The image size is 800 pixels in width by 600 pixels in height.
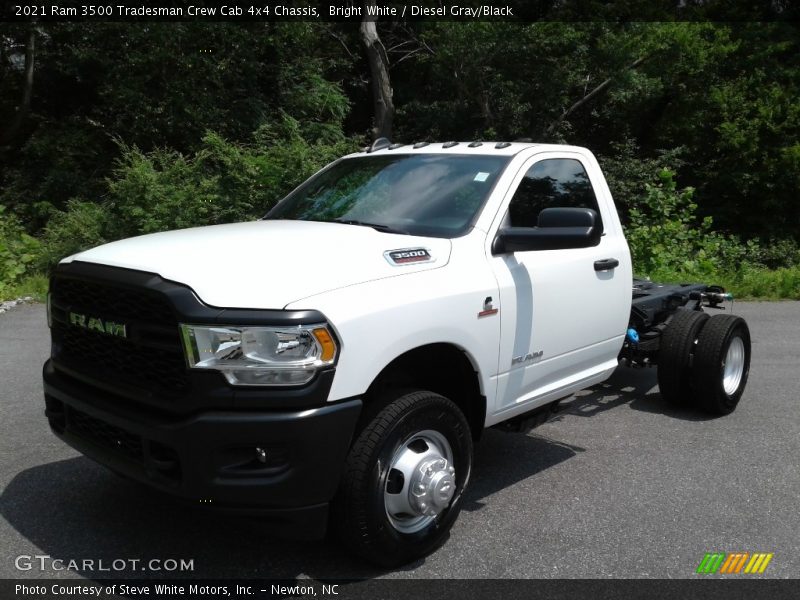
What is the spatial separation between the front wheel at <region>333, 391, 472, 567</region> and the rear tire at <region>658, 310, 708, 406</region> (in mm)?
2705

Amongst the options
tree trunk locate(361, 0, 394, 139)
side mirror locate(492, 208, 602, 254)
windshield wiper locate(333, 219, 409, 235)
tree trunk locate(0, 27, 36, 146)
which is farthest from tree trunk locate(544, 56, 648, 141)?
side mirror locate(492, 208, 602, 254)

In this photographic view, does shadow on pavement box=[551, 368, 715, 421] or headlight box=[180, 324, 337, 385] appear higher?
headlight box=[180, 324, 337, 385]

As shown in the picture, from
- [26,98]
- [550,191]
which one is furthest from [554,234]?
[26,98]

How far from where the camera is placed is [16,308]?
35.9 feet

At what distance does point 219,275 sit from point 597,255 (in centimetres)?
249

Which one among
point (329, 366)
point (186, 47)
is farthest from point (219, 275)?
point (186, 47)

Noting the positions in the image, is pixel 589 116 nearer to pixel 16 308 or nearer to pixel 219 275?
pixel 16 308

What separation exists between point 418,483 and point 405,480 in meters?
0.07

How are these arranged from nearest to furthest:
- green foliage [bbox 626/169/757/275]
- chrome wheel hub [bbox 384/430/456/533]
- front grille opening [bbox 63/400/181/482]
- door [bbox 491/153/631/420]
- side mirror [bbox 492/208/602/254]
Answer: front grille opening [bbox 63/400/181/482] < chrome wheel hub [bbox 384/430/456/533] < side mirror [bbox 492/208/602/254] < door [bbox 491/153/631/420] < green foliage [bbox 626/169/757/275]

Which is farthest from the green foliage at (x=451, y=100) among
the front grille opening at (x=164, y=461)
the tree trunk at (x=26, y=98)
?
the front grille opening at (x=164, y=461)

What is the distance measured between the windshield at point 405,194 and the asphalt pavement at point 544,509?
1.59 m

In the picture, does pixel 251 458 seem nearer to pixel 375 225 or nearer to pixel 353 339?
pixel 353 339

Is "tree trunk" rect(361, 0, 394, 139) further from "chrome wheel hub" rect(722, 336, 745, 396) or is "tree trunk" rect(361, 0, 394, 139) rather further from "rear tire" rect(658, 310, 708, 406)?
"rear tire" rect(658, 310, 708, 406)

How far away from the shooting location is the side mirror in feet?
13.3
